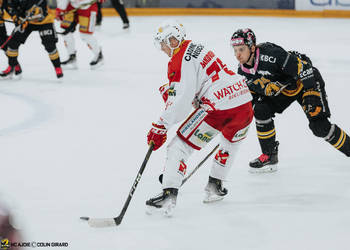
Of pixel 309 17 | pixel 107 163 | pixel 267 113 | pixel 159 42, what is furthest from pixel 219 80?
pixel 309 17

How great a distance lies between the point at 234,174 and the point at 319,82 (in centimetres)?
78

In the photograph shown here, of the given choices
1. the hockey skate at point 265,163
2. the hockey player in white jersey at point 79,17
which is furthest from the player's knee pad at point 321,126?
the hockey player in white jersey at point 79,17

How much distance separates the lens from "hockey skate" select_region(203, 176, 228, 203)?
322cm

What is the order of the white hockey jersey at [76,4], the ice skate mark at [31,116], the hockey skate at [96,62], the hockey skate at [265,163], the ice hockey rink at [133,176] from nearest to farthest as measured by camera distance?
1. the ice hockey rink at [133,176]
2. the hockey skate at [265,163]
3. the ice skate mark at [31,116]
4. the white hockey jersey at [76,4]
5. the hockey skate at [96,62]

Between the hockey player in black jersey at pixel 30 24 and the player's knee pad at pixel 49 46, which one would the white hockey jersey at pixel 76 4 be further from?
the player's knee pad at pixel 49 46

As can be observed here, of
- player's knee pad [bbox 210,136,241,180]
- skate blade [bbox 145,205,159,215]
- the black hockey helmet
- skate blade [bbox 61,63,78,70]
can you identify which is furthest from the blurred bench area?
skate blade [bbox 145,205,159,215]

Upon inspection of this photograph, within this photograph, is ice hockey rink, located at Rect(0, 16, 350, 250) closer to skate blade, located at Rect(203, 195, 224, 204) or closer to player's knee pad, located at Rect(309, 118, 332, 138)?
skate blade, located at Rect(203, 195, 224, 204)

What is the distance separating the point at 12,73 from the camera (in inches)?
256

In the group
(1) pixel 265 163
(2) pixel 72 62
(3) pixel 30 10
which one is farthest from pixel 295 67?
(2) pixel 72 62

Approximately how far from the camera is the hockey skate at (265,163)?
12.3 ft

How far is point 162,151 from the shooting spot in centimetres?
415

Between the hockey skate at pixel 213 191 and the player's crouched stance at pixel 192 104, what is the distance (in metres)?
0.13

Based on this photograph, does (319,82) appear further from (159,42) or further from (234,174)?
(159,42)

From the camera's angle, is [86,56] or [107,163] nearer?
[107,163]
